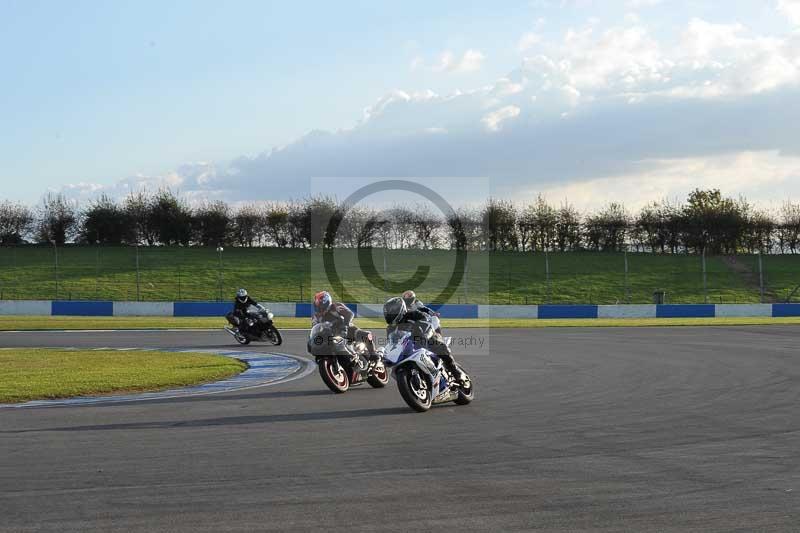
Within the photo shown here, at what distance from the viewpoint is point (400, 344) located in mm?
12008

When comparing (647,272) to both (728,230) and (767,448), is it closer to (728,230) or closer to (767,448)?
(728,230)

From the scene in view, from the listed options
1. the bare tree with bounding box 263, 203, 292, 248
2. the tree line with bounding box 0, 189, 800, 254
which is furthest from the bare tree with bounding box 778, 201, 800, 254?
the bare tree with bounding box 263, 203, 292, 248

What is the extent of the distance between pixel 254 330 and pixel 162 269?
116 ft

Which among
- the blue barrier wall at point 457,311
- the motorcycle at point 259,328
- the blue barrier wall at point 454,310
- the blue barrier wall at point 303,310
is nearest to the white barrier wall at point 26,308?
the blue barrier wall at point 454,310

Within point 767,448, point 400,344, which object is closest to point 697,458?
point 767,448

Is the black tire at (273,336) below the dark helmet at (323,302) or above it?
below

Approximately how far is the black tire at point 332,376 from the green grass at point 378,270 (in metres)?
36.2

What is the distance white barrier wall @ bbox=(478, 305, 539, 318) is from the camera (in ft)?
155

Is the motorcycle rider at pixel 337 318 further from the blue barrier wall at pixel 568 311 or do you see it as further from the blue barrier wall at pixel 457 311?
the blue barrier wall at pixel 568 311

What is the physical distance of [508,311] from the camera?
47.7m

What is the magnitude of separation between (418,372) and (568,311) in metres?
35.9

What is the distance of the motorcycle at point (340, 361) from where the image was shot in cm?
1428

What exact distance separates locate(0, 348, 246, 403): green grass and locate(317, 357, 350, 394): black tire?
2876 millimetres

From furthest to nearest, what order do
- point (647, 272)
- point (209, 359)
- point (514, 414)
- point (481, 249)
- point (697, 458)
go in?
point (481, 249) → point (647, 272) → point (209, 359) → point (514, 414) → point (697, 458)
